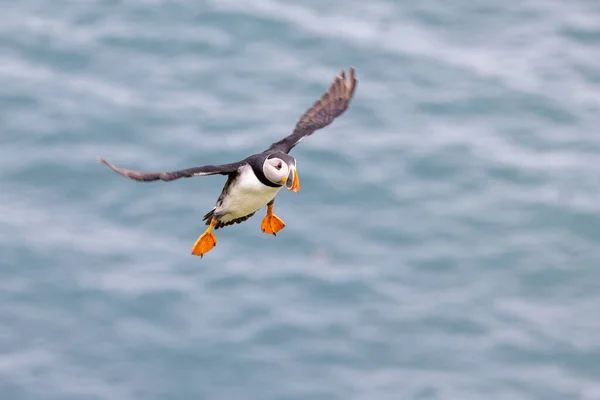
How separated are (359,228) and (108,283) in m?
7.63

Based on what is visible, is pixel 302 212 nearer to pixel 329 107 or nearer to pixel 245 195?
pixel 329 107

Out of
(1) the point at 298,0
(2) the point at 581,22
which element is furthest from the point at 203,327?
(2) the point at 581,22

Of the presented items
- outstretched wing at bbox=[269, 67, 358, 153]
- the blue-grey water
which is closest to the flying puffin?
outstretched wing at bbox=[269, 67, 358, 153]

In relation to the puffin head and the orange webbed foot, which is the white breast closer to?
→ the puffin head

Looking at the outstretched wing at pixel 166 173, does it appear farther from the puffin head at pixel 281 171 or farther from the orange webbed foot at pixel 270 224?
the orange webbed foot at pixel 270 224

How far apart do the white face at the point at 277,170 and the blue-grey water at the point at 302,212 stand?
2453 cm

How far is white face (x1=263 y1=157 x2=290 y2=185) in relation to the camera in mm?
21547

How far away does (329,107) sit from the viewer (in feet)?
82.1

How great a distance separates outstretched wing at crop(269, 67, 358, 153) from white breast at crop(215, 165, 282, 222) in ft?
5.92

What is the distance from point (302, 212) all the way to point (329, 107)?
23182 mm

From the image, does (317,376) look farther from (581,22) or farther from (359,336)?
(581,22)

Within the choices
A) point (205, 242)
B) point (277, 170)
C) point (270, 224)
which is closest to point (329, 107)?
point (270, 224)

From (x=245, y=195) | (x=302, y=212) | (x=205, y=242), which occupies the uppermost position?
(x=302, y=212)

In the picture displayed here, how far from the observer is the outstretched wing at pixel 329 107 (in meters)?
24.5
